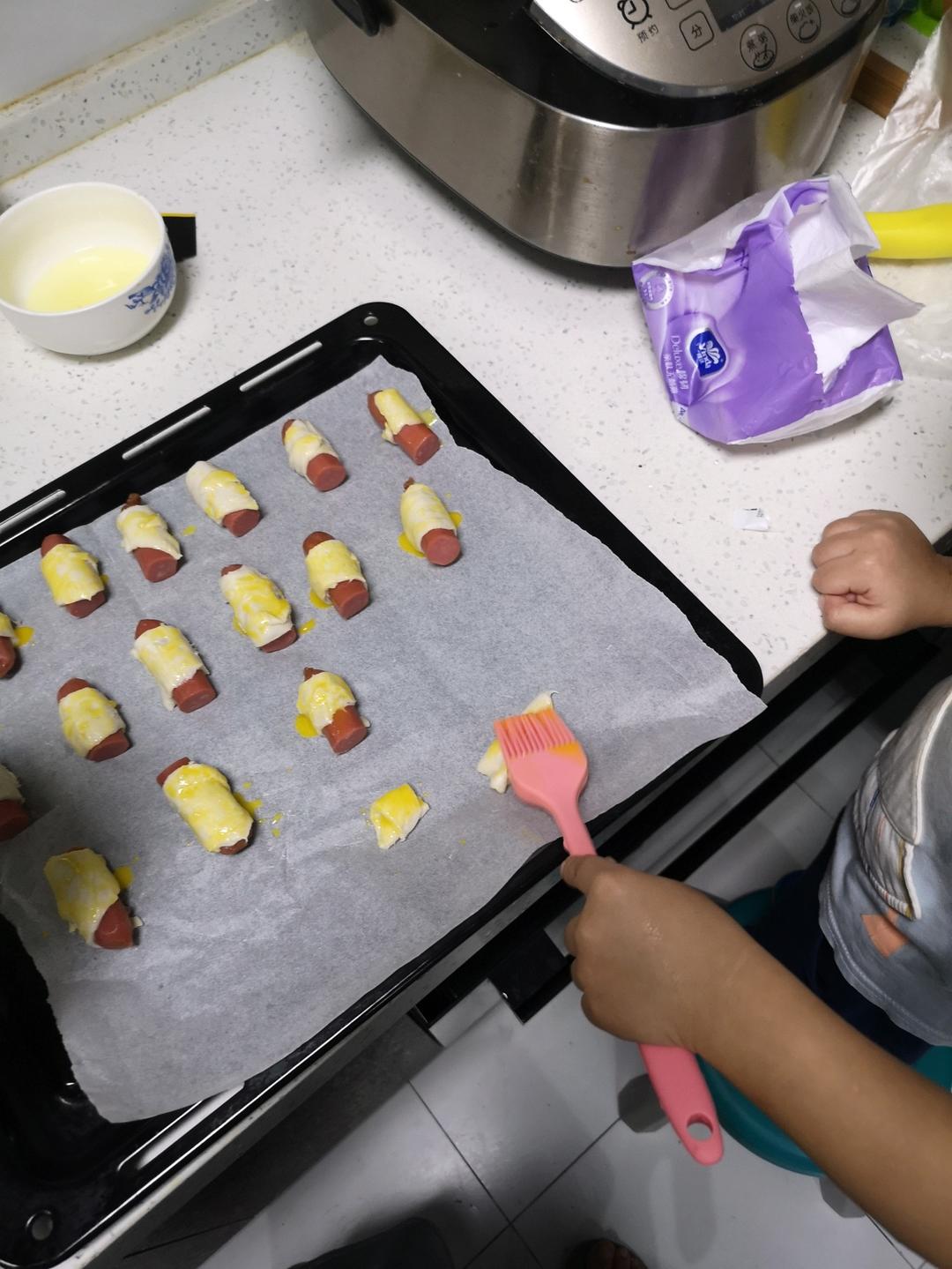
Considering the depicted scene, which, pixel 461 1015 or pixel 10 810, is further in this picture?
pixel 461 1015

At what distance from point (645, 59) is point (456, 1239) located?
52.9 inches

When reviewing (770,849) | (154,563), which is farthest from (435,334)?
(770,849)

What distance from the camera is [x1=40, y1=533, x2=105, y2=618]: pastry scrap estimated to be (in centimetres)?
71

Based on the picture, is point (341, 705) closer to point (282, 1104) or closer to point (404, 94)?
point (282, 1104)

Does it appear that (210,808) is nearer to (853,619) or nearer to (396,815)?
(396,815)

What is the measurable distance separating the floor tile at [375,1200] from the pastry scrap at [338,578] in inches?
33.7

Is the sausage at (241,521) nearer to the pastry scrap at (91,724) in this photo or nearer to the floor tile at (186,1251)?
the pastry scrap at (91,724)

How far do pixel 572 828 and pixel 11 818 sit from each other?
0.39m

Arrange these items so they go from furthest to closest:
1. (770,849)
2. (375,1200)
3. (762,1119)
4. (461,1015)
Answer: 1. (770,849)
2. (375,1200)
3. (762,1119)
4. (461,1015)

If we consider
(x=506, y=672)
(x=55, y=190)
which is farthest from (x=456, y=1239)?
(x=55, y=190)

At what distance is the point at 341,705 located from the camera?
26.2 inches

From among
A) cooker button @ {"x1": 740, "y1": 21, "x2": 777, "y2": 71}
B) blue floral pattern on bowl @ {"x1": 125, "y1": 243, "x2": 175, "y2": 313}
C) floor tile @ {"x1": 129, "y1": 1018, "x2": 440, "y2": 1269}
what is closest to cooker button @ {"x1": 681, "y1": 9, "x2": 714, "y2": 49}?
cooker button @ {"x1": 740, "y1": 21, "x2": 777, "y2": 71}

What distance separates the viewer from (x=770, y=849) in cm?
136

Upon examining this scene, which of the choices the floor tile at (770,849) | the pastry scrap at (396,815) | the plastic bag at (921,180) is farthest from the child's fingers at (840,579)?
the floor tile at (770,849)
